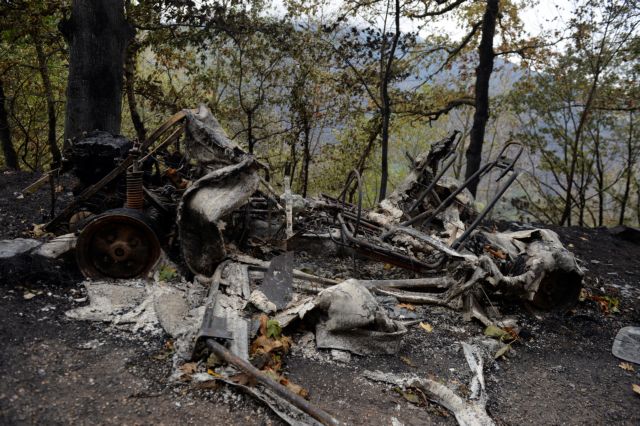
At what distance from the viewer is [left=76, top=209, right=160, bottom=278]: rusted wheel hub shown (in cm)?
418

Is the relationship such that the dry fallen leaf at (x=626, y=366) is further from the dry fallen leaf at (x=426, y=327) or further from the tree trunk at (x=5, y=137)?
the tree trunk at (x=5, y=137)

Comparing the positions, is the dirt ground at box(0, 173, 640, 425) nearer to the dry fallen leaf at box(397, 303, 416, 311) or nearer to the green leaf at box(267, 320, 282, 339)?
the dry fallen leaf at box(397, 303, 416, 311)

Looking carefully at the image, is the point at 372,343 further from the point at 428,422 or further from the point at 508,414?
the point at 508,414

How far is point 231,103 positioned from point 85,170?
10.6 metres

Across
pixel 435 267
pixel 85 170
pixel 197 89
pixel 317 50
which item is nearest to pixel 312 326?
pixel 435 267

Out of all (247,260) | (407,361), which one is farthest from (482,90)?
(407,361)

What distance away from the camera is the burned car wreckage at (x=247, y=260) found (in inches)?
141

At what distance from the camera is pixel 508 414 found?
131 inches

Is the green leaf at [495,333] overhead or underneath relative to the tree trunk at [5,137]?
underneath

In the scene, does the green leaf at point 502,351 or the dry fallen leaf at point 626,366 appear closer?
the green leaf at point 502,351

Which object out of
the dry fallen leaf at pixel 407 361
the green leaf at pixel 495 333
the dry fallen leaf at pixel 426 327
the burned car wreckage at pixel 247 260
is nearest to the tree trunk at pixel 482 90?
the burned car wreckage at pixel 247 260

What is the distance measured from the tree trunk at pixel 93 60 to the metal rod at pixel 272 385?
673 centimetres

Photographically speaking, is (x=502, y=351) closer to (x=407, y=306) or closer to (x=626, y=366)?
(x=407, y=306)

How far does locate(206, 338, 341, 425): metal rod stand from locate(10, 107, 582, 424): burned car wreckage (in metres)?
0.01
